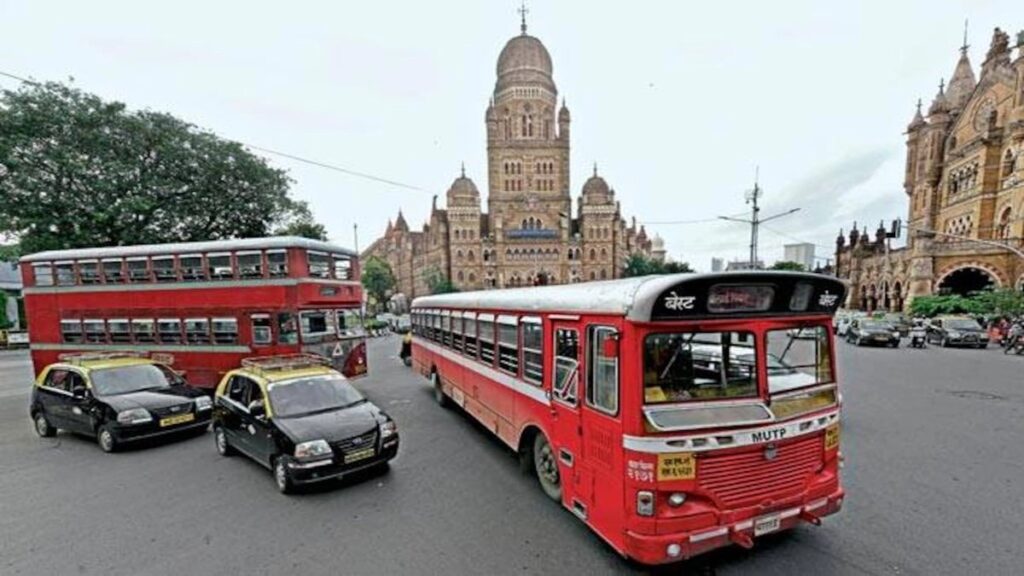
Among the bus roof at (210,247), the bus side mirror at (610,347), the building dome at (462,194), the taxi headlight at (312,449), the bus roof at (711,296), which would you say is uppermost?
the building dome at (462,194)

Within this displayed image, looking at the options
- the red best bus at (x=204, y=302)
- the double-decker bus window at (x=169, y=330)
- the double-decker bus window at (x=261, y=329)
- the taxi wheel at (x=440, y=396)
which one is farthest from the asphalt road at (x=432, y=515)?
the double-decker bus window at (x=169, y=330)

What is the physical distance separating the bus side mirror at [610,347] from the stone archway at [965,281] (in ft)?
154

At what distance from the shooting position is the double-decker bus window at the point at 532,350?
5.06m

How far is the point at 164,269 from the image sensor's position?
1081cm

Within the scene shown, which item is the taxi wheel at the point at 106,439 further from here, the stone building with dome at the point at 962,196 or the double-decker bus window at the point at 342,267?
the stone building with dome at the point at 962,196

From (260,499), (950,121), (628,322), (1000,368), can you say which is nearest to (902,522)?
(628,322)

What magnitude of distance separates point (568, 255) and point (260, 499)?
64959 millimetres

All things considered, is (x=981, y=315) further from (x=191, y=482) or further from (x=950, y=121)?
(x=191, y=482)

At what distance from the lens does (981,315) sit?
86.8 ft

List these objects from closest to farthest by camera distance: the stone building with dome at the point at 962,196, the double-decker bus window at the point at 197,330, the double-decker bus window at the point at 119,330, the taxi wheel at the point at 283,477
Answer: the taxi wheel at the point at 283,477 < the double-decker bus window at the point at 197,330 < the double-decker bus window at the point at 119,330 < the stone building with dome at the point at 962,196

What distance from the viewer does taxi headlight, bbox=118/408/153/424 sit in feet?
23.3

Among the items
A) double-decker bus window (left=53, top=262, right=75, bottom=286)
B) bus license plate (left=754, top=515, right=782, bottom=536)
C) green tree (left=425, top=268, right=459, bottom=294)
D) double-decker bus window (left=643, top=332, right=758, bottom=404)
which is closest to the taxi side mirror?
double-decker bus window (left=643, top=332, right=758, bottom=404)

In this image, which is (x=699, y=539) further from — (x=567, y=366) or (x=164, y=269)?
(x=164, y=269)

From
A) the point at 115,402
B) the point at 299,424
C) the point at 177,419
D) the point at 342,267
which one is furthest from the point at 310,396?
the point at 342,267
